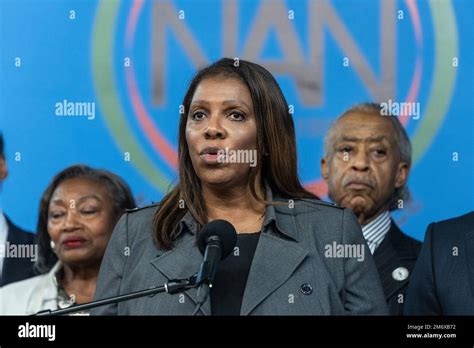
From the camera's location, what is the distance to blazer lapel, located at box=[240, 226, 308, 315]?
3029mm

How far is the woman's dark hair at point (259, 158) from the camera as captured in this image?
322cm

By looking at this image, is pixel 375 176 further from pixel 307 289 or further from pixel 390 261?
pixel 307 289

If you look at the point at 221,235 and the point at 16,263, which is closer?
the point at 221,235

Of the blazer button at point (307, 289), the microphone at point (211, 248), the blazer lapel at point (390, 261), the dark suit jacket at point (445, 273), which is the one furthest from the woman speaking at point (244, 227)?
the blazer lapel at point (390, 261)

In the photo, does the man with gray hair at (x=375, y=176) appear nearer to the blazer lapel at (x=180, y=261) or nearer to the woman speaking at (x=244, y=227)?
the woman speaking at (x=244, y=227)

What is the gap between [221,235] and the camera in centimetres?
286

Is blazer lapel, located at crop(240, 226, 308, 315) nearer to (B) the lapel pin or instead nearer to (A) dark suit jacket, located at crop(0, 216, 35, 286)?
(B) the lapel pin

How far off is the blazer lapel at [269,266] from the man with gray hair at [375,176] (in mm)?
554

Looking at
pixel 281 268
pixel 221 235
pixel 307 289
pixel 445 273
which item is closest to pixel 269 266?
pixel 281 268

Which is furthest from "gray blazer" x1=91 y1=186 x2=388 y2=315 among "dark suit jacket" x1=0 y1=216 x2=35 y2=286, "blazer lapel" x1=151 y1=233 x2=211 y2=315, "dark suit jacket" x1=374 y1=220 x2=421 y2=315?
"dark suit jacket" x1=0 y1=216 x2=35 y2=286

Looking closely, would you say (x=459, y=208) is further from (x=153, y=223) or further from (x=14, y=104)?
(x=14, y=104)

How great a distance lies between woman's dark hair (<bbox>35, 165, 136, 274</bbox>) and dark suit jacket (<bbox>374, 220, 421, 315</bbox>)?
99 cm

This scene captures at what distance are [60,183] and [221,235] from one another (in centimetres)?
101
